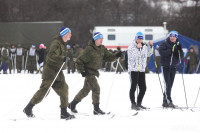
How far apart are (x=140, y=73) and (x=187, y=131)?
7.18 feet

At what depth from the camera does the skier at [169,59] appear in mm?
6778

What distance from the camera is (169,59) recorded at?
684 cm

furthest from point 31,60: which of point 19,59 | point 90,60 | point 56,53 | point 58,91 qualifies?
point 56,53

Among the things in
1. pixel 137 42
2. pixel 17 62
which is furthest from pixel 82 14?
pixel 137 42

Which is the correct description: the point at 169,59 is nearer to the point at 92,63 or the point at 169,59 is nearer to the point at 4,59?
the point at 92,63

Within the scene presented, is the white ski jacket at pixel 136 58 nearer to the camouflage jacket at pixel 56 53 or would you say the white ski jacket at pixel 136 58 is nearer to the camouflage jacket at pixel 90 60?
the camouflage jacket at pixel 90 60

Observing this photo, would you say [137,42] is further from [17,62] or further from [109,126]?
[17,62]

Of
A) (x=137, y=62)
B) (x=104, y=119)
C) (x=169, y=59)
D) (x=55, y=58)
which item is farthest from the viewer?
(x=169, y=59)

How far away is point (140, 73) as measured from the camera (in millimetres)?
6539

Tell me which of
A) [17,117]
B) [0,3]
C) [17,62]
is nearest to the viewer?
[17,117]

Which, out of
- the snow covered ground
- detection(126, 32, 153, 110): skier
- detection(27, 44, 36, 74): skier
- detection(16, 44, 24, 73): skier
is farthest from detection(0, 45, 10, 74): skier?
detection(126, 32, 153, 110): skier

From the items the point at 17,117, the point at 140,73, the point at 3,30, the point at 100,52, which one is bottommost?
the point at 17,117

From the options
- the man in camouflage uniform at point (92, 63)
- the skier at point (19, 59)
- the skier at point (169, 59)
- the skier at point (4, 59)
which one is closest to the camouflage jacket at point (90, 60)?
the man in camouflage uniform at point (92, 63)

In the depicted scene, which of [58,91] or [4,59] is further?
[4,59]
